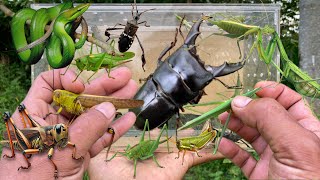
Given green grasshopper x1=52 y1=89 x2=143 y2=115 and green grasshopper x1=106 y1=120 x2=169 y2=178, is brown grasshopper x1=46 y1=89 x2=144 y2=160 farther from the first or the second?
green grasshopper x1=106 y1=120 x2=169 y2=178

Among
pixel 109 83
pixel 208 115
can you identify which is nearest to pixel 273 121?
pixel 208 115

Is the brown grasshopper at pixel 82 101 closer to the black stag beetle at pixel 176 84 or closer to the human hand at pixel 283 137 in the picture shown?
the black stag beetle at pixel 176 84

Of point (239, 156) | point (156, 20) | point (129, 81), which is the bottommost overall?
point (239, 156)

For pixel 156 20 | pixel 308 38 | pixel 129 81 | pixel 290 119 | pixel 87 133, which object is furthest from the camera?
pixel 308 38

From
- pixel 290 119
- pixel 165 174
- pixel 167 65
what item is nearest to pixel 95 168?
pixel 165 174

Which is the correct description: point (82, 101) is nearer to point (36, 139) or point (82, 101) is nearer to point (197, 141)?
point (36, 139)

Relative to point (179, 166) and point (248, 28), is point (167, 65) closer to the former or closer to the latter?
point (248, 28)

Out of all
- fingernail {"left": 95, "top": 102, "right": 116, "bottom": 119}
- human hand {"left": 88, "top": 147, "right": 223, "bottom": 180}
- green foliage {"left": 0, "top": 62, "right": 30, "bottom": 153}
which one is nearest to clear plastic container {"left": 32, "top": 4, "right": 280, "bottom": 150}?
human hand {"left": 88, "top": 147, "right": 223, "bottom": 180}
